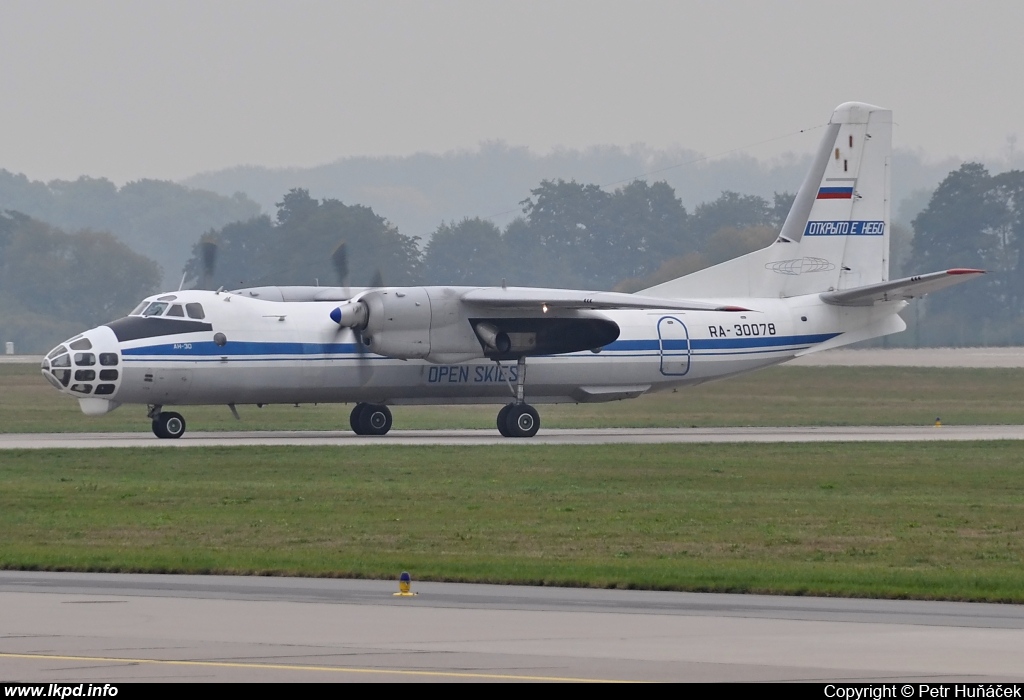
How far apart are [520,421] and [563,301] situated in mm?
3508

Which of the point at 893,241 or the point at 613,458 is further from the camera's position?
the point at 893,241

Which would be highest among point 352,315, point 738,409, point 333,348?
point 352,315

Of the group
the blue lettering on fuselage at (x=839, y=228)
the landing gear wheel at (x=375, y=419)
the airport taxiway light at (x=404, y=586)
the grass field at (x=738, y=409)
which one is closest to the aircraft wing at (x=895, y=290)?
the blue lettering on fuselage at (x=839, y=228)

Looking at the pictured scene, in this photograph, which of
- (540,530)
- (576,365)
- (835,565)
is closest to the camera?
(835,565)

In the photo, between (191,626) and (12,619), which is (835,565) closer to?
(191,626)

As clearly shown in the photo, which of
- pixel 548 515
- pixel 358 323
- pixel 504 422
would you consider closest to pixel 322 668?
pixel 548 515

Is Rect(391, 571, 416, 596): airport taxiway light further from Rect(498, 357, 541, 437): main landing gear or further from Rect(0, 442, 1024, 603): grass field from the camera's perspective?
Rect(498, 357, 541, 437): main landing gear

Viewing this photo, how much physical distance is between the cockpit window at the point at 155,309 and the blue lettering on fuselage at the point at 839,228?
16.1 m

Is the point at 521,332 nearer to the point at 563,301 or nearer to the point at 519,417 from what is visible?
the point at 563,301

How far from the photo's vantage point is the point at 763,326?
36.3 m

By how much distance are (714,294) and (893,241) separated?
153 ft

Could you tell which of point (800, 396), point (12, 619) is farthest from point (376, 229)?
point (12, 619)

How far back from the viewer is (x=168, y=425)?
32812 millimetres
